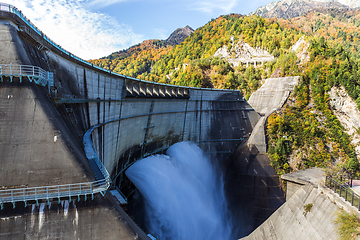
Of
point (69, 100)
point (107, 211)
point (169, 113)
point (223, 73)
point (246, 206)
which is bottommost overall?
point (246, 206)

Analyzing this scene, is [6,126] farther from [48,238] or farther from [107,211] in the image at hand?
[107,211]

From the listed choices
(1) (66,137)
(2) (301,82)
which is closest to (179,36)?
(2) (301,82)

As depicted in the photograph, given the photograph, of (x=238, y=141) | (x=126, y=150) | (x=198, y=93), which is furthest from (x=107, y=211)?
(x=238, y=141)

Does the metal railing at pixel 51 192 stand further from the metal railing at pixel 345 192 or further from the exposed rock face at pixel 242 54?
the exposed rock face at pixel 242 54

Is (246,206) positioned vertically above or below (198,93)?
below

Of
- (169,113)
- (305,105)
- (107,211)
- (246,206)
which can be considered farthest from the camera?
(305,105)

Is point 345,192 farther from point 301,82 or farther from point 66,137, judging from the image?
point 301,82
